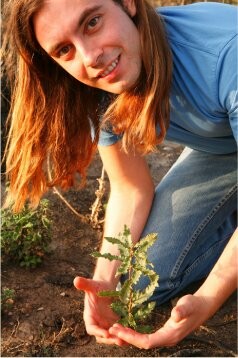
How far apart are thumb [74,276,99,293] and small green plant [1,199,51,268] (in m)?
0.53

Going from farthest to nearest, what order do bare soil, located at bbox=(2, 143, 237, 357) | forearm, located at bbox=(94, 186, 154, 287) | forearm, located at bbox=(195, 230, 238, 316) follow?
forearm, located at bbox=(94, 186, 154, 287)
bare soil, located at bbox=(2, 143, 237, 357)
forearm, located at bbox=(195, 230, 238, 316)

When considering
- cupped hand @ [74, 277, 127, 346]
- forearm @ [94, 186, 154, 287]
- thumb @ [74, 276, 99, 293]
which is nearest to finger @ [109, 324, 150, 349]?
cupped hand @ [74, 277, 127, 346]

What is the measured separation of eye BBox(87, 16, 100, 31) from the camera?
192 cm

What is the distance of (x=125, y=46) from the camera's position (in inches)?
76.5

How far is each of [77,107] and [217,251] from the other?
103 cm

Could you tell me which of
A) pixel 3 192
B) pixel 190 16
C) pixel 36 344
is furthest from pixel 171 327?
pixel 3 192

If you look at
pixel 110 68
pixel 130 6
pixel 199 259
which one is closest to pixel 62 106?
pixel 110 68

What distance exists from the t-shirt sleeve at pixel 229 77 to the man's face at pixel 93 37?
0.29m

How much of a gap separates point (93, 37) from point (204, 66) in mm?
402

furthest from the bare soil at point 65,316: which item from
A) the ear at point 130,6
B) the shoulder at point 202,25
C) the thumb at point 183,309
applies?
the ear at point 130,6

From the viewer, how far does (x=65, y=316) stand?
2520 mm

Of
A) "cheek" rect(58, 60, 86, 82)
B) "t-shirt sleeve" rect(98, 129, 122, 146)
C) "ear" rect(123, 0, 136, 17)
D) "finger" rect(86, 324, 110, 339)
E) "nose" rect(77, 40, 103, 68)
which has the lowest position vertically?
"finger" rect(86, 324, 110, 339)

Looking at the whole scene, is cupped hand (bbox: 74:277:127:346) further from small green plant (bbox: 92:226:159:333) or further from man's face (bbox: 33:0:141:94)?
man's face (bbox: 33:0:141:94)

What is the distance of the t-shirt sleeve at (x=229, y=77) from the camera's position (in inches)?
77.2
